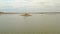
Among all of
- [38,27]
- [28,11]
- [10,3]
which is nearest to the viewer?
[10,3]

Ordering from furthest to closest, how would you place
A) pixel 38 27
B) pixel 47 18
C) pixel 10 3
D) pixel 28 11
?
pixel 38 27, pixel 47 18, pixel 28 11, pixel 10 3

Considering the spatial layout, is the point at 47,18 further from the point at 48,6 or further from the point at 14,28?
the point at 14,28

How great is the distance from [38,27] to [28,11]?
45 centimetres

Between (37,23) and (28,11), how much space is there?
34 centimetres

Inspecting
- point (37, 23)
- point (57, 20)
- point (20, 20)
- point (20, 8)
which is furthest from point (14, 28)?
point (57, 20)

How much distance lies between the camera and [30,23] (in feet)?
5.01

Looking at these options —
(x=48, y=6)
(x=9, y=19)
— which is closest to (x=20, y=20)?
(x=9, y=19)

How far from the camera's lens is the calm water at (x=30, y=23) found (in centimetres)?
141

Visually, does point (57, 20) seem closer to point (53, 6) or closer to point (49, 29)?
point (49, 29)

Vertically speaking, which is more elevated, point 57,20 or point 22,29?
point 57,20

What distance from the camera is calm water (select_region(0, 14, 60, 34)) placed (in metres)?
1.41

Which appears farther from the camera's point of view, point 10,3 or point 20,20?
point 20,20

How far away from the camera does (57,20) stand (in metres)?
1.49

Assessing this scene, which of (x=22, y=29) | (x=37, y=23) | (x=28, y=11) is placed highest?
(x=28, y=11)
